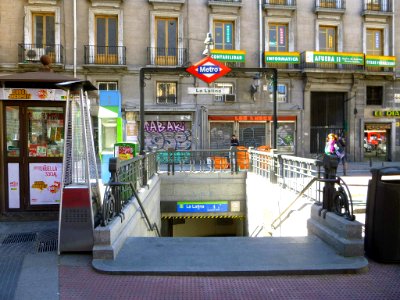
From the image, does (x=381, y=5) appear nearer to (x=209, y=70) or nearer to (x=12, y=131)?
(x=209, y=70)

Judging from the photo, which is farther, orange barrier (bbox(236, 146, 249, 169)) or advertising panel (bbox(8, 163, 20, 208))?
orange barrier (bbox(236, 146, 249, 169))

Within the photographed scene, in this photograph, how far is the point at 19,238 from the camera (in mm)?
5508

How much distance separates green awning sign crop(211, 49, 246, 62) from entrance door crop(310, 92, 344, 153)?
5.98m

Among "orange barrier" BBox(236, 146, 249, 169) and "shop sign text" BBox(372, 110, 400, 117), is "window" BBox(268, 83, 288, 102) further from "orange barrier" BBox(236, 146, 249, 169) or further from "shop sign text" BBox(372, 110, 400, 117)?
"orange barrier" BBox(236, 146, 249, 169)

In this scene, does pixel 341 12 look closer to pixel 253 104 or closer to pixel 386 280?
pixel 253 104

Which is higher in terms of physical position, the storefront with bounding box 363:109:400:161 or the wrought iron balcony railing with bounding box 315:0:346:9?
the wrought iron balcony railing with bounding box 315:0:346:9

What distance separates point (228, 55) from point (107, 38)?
7647 millimetres

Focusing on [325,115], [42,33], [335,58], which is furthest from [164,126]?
[335,58]

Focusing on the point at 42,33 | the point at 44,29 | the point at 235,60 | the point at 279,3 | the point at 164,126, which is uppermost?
the point at 279,3

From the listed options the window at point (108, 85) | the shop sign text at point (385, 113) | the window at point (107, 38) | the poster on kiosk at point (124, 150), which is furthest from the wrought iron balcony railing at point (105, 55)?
the shop sign text at point (385, 113)

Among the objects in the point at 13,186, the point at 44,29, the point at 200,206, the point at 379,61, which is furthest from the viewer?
the point at 379,61

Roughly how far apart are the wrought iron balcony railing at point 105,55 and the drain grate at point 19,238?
17.4m

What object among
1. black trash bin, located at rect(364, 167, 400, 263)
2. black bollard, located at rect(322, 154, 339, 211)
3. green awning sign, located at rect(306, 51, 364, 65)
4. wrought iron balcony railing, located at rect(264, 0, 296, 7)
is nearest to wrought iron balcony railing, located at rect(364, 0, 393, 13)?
green awning sign, located at rect(306, 51, 364, 65)

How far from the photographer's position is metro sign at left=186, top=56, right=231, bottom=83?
10.2 meters
